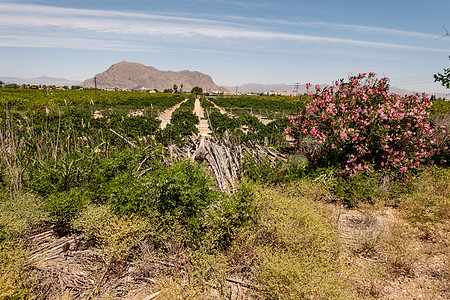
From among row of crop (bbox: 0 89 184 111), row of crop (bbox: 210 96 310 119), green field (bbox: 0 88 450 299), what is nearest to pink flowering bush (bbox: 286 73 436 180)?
green field (bbox: 0 88 450 299)

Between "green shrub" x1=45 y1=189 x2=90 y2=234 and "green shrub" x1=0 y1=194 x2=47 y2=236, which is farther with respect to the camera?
"green shrub" x1=45 y1=189 x2=90 y2=234

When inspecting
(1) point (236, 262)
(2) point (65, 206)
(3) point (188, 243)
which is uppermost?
(2) point (65, 206)

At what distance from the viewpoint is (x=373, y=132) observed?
6.47 meters

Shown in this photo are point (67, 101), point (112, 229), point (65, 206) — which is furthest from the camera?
point (67, 101)

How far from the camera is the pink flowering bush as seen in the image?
6.42 metres

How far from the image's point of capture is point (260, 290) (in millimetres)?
3033

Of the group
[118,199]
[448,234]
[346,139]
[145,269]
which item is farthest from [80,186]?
[448,234]

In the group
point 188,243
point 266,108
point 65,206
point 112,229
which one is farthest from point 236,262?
point 266,108

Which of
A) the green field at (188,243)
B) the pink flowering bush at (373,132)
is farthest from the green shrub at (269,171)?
the green field at (188,243)

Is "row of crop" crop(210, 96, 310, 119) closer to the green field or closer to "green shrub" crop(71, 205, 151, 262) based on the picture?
the green field

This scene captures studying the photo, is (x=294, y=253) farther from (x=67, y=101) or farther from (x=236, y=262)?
(x=67, y=101)

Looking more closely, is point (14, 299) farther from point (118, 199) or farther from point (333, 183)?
point (333, 183)

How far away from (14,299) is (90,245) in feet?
4.27

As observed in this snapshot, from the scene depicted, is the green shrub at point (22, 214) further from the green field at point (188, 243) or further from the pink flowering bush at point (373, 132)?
the pink flowering bush at point (373, 132)
